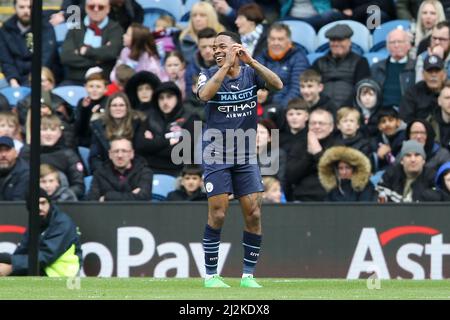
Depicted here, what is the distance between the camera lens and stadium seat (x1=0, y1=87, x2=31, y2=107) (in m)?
18.8

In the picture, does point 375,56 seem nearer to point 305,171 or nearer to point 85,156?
point 305,171

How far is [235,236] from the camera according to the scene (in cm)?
1622

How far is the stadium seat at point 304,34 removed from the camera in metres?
18.9

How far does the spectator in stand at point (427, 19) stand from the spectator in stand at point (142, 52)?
3275 millimetres

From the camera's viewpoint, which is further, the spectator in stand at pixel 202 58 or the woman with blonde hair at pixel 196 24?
the woman with blonde hair at pixel 196 24

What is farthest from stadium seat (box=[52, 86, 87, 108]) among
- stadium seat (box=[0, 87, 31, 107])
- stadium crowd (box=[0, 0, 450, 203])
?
stadium seat (box=[0, 87, 31, 107])

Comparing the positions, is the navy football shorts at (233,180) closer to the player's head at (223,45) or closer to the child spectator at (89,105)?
the player's head at (223,45)

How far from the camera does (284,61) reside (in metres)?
18.2

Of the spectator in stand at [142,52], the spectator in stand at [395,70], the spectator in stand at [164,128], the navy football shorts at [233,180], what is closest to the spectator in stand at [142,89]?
the spectator in stand at [164,128]

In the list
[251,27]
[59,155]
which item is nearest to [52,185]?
[59,155]

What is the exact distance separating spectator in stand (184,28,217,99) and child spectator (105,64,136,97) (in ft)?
2.36

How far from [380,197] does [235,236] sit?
1786mm
